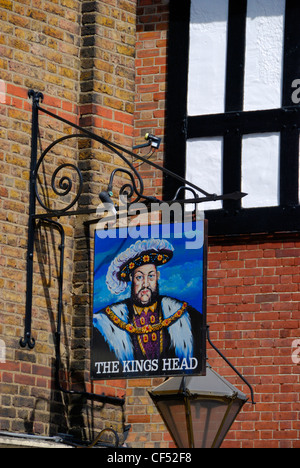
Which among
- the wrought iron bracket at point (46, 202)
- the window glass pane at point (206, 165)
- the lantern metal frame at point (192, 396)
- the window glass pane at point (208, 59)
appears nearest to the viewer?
the lantern metal frame at point (192, 396)

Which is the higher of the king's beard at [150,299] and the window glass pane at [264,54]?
the window glass pane at [264,54]

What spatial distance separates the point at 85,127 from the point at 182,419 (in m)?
3.13

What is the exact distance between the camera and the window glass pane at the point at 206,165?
410 inches

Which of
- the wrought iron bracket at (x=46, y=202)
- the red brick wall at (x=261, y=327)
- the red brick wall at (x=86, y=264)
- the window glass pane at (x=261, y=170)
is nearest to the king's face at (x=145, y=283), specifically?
the wrought iron bracket at (x=46, y=202)

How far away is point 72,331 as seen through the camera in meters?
9.62

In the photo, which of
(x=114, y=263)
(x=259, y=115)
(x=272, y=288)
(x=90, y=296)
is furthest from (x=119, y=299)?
(x=259, y=115)

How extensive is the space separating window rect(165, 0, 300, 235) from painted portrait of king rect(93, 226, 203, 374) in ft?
5.99

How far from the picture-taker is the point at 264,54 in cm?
1052

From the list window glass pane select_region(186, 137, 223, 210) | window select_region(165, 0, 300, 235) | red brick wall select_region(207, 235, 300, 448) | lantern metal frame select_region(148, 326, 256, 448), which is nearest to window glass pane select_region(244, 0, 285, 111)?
window select_region(165, 0, 300, 235)

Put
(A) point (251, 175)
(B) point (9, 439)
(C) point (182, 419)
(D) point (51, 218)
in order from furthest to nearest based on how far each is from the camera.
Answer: (A) point (251, 175) → (D) point (51, 218) → (B) point (9, 439) → (C) point (182, 419)

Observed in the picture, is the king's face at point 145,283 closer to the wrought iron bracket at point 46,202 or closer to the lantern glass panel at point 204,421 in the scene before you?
the wrought iron bracket at point 46,202

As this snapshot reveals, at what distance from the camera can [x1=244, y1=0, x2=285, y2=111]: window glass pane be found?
10445 millimetres

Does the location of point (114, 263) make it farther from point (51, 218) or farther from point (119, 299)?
point (51, 218)

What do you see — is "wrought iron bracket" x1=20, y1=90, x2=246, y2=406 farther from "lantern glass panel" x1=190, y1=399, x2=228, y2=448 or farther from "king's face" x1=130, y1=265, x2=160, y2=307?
"lantern glass panel" x1=190, y1=399, x2=228, y2=448
